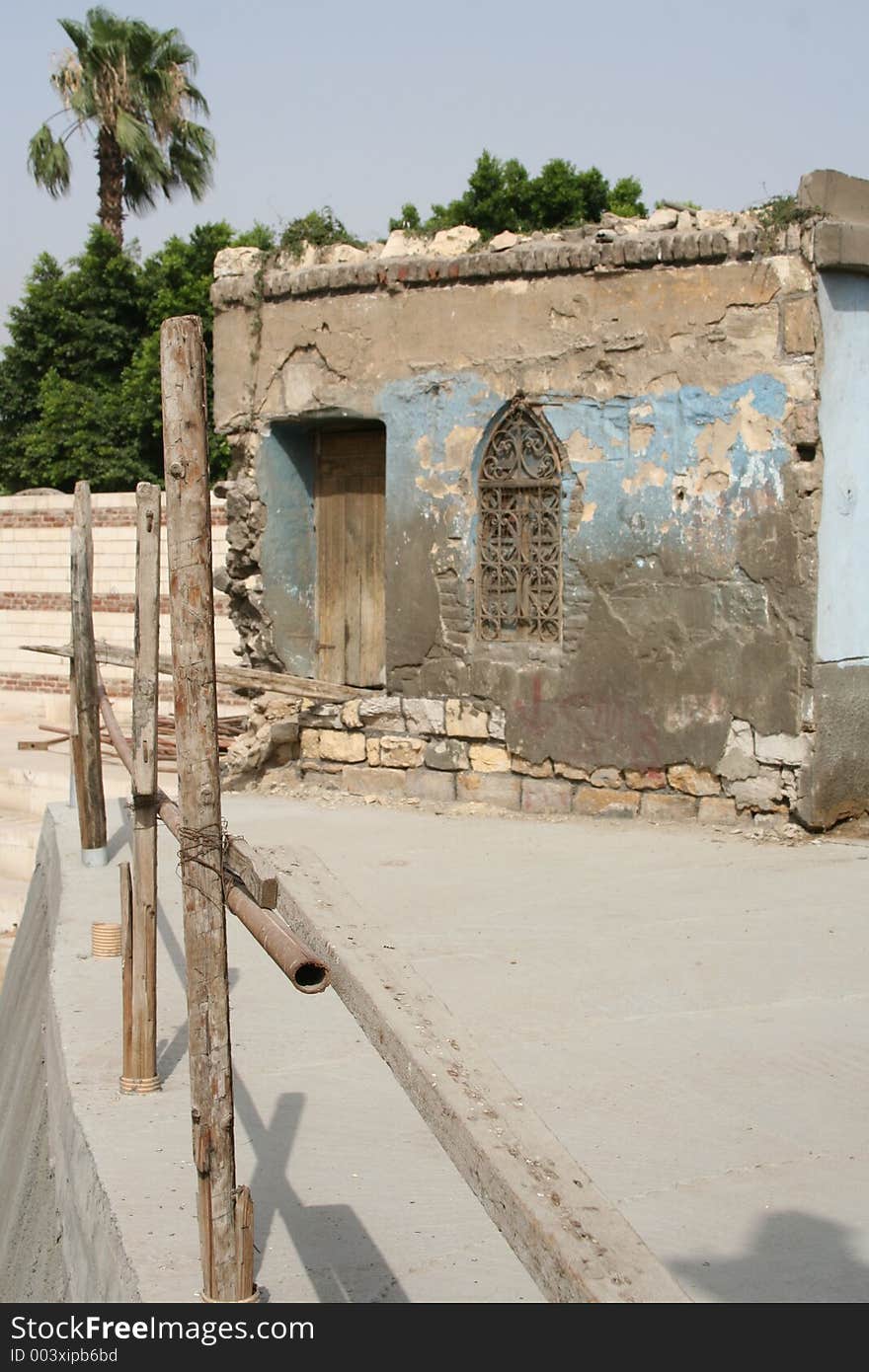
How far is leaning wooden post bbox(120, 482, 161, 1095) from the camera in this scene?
Result: 4918 millimetres

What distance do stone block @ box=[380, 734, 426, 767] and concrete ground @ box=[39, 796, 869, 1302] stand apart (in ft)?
5.12

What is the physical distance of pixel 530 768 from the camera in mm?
9547

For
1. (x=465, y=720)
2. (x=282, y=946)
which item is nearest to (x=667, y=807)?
(x=465, y=720)

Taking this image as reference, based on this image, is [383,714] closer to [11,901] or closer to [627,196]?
[11,901]

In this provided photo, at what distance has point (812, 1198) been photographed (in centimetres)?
403

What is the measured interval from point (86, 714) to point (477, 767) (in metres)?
2.72

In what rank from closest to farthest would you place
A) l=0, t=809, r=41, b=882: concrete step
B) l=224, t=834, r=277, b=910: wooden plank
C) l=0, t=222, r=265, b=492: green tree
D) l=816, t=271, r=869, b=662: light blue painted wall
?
l=224, t=834, r=277, b=910: wooden plank
l=816, t=271, r=869, b=662: light blue painted wall
l=0, t=809, r=41, b=882: concrete step
l=0, t=222, r=265, b=492: green tree

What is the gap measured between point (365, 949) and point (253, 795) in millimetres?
6384

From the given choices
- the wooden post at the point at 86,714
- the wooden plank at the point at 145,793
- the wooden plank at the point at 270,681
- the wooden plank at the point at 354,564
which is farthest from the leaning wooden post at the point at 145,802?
the wooden plank at the point at 354,564

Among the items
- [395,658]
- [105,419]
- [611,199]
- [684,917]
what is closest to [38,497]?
[105,419]

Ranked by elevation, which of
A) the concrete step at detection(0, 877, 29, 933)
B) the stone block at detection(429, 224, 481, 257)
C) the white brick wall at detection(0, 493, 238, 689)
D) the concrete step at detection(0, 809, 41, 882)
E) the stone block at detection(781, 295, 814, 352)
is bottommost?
the concrete step at detection(0, 877, 29, 933)

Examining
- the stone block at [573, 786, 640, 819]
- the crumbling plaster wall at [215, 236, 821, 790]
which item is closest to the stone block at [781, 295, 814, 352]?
the crumbling plaster wall at [215, 236, 821, 790]

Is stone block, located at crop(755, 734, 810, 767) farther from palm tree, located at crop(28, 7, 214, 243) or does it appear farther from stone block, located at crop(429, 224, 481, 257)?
palm tree, located at crop(28, 7, 214, 243)

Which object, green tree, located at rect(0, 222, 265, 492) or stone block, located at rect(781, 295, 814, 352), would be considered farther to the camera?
green tree, located at rect(0, 222, 265, 492)
